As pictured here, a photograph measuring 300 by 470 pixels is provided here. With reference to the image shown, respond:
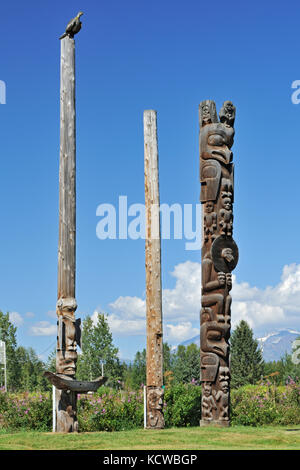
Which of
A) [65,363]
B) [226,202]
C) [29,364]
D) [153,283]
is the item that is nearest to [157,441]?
[65,363]

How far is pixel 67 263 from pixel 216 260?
408cm

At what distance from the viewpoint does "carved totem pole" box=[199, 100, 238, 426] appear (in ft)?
50.7

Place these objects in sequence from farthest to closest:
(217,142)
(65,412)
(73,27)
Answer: (217,142), (73,27), (65,412)

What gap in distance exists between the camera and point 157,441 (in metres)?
11.9

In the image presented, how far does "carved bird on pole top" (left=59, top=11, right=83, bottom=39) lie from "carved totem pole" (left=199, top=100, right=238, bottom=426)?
3.95m

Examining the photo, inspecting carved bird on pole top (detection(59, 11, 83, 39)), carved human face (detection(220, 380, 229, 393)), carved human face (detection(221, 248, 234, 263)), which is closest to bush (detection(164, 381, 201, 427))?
carved human face (detection(220, 380, 229, 393))

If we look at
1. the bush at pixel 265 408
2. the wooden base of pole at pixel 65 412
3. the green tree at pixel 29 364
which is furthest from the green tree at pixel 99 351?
the wooden base of pole at pixel 65 412

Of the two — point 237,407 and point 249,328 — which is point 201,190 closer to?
point 237,407

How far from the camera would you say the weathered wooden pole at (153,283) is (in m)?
15.6

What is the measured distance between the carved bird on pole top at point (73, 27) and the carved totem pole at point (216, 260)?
395 centimetres

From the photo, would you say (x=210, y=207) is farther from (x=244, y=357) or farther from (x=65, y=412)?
(x=244, y=357)

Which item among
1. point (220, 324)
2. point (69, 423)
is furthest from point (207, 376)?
point (69, 423)

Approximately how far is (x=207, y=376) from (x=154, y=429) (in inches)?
69.0

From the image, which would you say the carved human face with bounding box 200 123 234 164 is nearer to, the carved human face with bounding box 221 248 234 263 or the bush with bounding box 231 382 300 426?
the carved human face with bounding box 221 248 234 263
